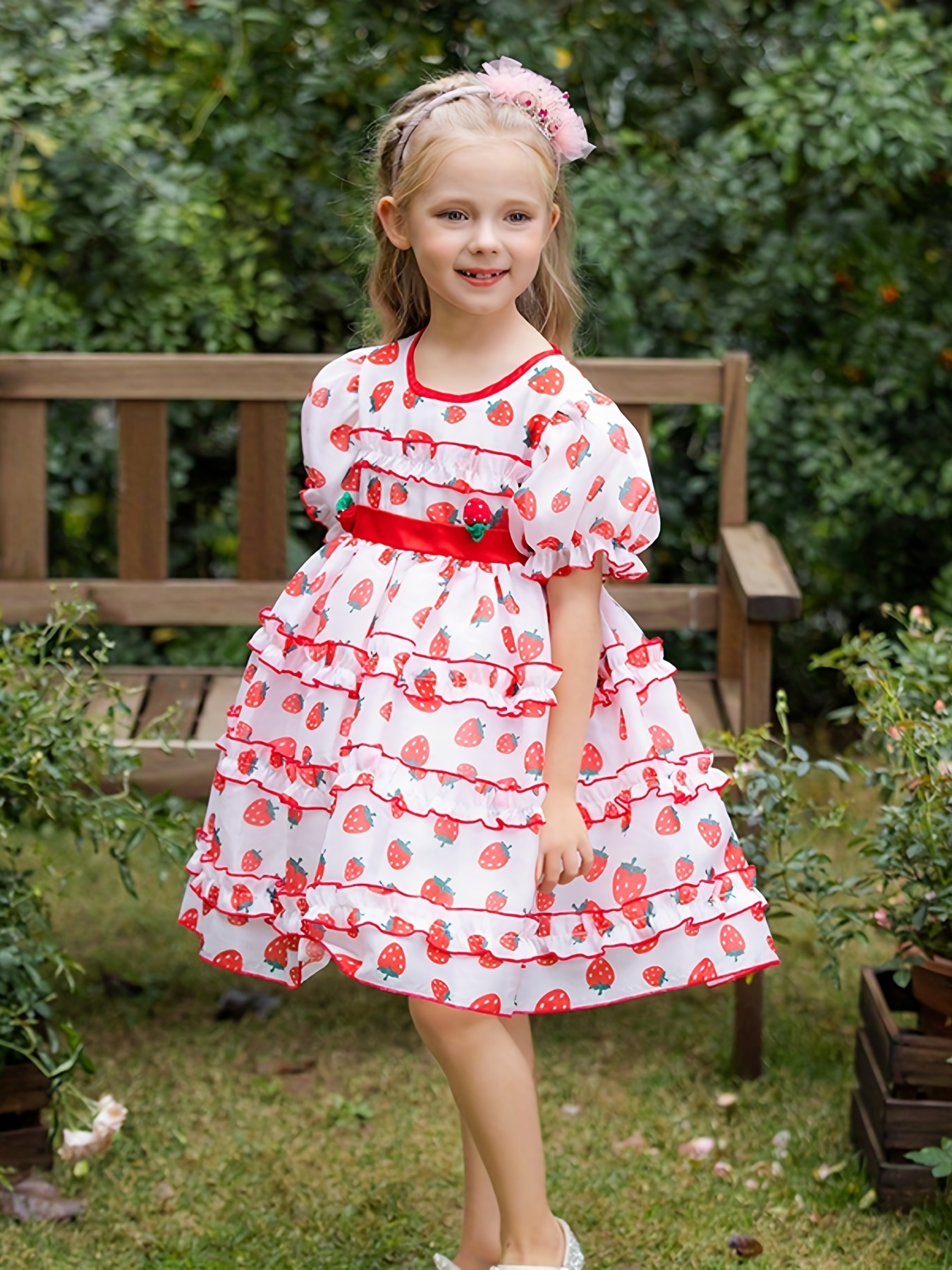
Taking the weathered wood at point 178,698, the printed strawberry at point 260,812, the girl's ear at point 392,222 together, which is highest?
the girl's ear at point 392,222

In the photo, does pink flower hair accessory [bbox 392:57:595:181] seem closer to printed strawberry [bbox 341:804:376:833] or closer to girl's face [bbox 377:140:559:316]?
girl's face [bbox 377:140:559:316]

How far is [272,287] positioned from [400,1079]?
7.18ft

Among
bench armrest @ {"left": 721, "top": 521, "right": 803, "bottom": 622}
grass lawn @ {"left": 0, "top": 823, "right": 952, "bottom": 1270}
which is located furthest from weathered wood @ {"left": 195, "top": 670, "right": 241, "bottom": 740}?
bench armrest @ {"left": 721, "top": 521, "right": 803, "bottom": 622}

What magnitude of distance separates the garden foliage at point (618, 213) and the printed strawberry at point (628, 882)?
231 cm

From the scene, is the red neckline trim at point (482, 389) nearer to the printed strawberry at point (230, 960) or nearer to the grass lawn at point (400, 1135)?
the printed strawberry at point (230, 960)

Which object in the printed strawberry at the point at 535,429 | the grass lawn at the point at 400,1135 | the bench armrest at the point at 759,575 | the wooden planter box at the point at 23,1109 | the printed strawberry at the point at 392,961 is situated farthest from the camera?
the bench armrest at the point at 759,575

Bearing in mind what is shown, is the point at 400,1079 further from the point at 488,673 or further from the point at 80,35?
the point at 80,35

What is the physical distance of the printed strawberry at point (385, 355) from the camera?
2.09 m

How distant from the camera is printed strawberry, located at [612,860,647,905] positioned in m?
2.03

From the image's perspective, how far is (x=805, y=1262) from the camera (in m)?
2.31

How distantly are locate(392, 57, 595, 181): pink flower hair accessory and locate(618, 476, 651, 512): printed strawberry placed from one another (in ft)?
1.31

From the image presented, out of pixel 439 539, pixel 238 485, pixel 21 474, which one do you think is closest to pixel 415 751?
pixel 439 539

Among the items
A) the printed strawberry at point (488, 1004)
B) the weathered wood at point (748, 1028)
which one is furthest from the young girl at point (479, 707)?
the weathered wood at point (748, 1028)

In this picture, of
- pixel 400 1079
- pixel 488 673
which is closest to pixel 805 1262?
pixel 400 1079
